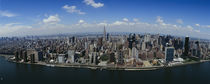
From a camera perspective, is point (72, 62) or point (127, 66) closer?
point (127, 66)

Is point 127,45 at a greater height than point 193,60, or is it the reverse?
point 127,45

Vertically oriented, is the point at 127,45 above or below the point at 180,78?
above

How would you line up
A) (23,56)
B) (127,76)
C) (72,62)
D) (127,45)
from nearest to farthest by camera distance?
(127,76) < (72,62) < (23,56) < (127,45)

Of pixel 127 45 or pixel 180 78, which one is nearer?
pixel 180 78

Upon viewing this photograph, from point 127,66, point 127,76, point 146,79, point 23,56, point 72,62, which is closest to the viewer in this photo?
point 146,79

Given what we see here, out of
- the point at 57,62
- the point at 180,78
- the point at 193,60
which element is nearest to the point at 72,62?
the point at 57,62

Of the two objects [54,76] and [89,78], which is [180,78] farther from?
[54,76]

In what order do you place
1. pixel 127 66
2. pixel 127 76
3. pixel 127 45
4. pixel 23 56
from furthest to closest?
pixel 127 45, pixel 23 56, pixel 127 66, pixel 127 76

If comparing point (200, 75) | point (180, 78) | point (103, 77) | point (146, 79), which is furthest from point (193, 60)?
point (103, 77)

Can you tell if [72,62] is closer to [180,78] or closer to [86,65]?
[86,65]
